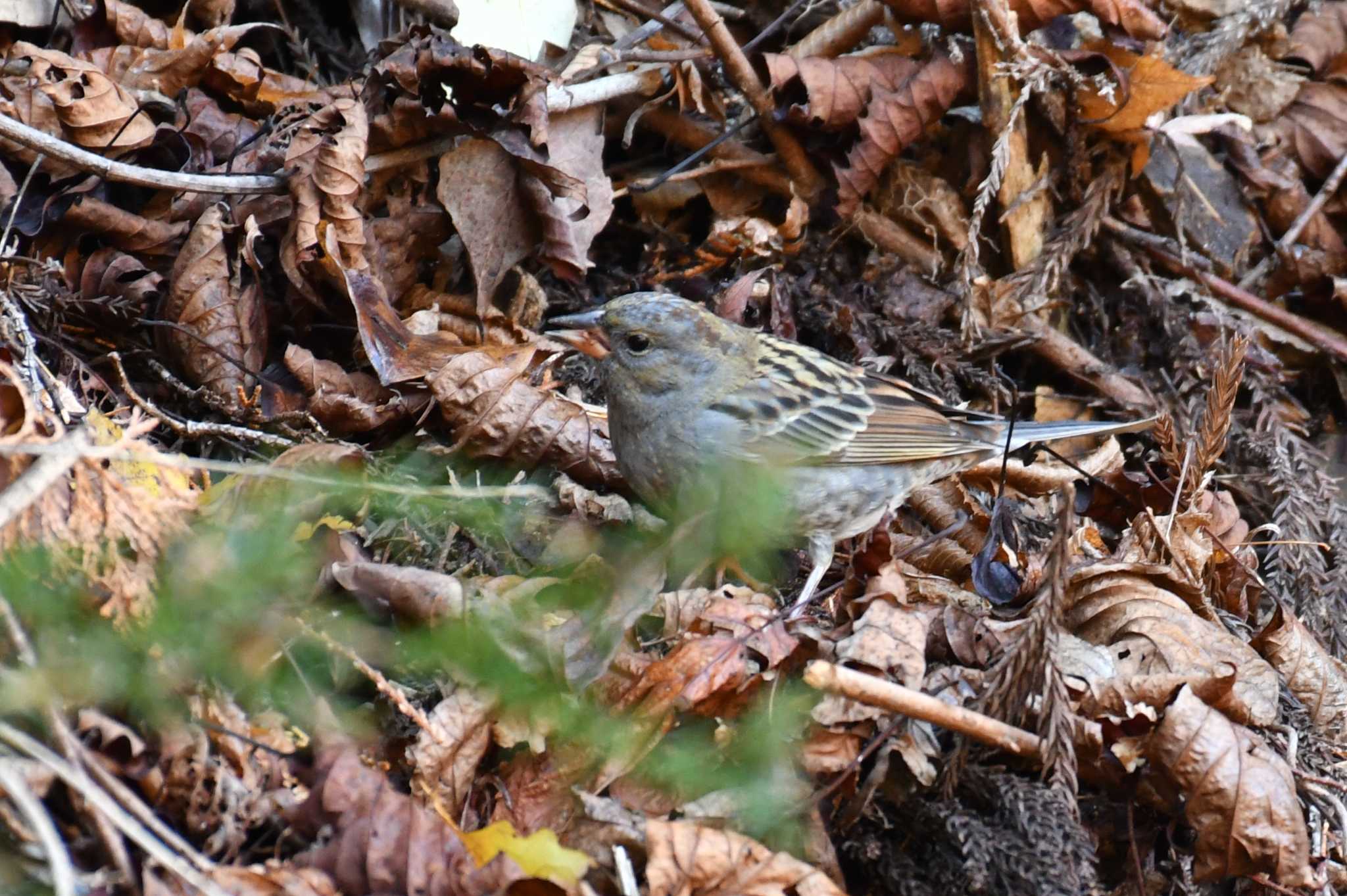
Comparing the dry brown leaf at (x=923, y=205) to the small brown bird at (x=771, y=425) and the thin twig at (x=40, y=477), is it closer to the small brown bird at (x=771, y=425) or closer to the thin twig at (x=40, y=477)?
the small brown bird at (x=771, y=425)

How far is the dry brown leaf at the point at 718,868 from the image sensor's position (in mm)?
2980

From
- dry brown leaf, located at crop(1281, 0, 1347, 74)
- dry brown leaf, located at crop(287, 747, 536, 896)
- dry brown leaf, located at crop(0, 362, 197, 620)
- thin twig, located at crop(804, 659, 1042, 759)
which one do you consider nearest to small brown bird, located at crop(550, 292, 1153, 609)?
thin twig, located at crop(804, 659, 1042, 759)

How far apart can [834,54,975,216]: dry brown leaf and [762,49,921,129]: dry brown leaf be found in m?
0.05

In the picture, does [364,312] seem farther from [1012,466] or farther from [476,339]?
[1012,466]

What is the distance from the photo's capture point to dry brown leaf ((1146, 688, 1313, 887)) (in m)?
3.36

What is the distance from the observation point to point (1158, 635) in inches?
157

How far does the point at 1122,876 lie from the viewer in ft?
11.5

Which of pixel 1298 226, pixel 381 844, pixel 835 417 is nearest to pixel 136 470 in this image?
pixel 381 844

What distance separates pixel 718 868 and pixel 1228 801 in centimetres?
132

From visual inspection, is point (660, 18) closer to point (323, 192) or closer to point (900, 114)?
point (900, 114)

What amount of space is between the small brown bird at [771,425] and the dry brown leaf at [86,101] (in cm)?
159

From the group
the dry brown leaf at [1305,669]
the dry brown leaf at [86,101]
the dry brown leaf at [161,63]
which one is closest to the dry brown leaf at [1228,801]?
the dry brown leaf at [1305,669]

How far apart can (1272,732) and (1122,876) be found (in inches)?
24.9

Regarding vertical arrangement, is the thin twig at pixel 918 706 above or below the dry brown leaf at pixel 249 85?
below
